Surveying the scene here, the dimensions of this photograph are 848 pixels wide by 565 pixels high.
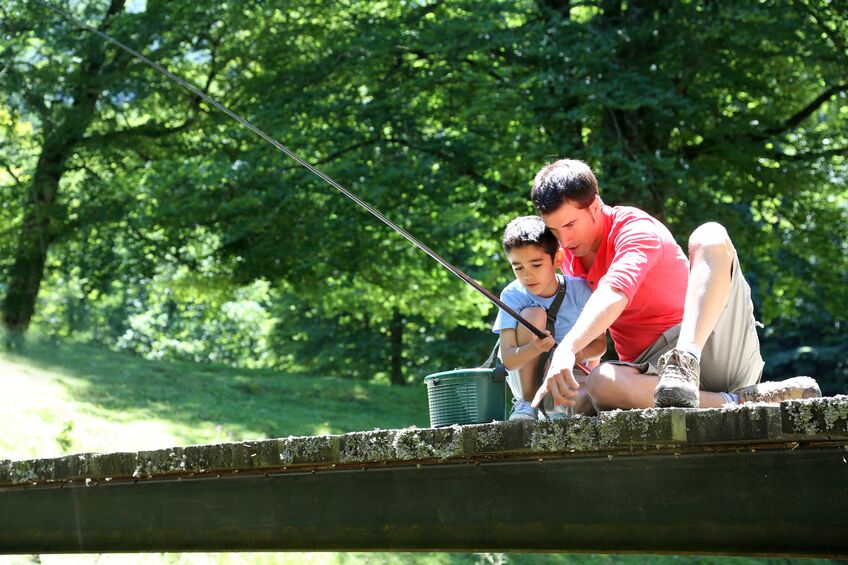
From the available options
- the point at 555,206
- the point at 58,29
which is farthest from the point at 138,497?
the point at 58,29

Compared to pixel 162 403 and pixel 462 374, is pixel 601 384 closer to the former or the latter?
pixel 462 374

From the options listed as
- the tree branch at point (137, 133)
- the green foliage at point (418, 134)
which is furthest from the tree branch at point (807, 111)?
the tree branch at point (137, 133)

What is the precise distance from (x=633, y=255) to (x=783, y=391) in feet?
1.99

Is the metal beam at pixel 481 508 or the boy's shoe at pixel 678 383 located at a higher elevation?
the boy's shoe at pixel 678 383

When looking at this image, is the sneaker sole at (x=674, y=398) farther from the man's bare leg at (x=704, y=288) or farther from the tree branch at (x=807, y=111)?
the tree branch at (x=807, y=111)

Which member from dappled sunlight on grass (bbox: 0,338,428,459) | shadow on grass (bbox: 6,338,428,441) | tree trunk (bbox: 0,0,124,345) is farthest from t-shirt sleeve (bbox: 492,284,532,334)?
tree trunk (bbox: 0,0,124,345)

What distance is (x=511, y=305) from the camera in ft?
12.8

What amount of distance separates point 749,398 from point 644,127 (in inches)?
381

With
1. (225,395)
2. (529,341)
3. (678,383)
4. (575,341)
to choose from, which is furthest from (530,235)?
(225,395)

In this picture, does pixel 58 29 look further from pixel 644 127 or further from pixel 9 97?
pixel 644 127

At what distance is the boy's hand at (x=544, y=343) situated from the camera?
3555 mm

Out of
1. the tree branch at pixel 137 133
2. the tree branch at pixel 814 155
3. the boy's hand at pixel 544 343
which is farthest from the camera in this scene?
the tree branch at pixel 137 133

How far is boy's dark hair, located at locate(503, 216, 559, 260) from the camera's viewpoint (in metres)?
3.79

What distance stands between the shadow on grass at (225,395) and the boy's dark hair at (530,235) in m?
7.58
